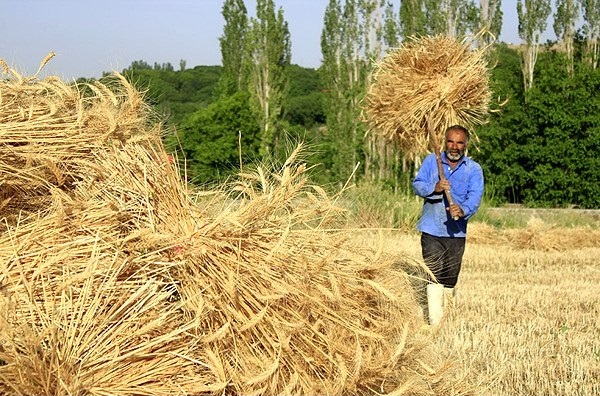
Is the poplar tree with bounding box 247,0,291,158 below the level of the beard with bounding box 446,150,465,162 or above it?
above

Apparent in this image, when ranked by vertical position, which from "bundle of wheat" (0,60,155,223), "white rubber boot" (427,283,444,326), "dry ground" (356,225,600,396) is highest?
"bundle of wheat" (0,60,155,223)

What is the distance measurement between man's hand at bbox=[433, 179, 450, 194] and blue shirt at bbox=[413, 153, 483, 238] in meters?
0.06

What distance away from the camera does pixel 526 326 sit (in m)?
6.47

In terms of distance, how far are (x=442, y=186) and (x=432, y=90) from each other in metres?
1.30

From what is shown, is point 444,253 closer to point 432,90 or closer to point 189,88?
point 432,90

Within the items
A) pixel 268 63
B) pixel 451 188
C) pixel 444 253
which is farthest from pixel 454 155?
pixel 268 63

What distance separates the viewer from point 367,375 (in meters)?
3.68

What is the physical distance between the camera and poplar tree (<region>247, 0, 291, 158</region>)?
3186cm

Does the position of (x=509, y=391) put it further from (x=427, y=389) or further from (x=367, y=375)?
(x=367, y=375)

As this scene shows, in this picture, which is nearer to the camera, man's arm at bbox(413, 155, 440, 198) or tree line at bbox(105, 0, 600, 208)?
man's arm at bbox(413, 155, 440, 198)

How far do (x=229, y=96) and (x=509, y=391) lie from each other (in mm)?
27497

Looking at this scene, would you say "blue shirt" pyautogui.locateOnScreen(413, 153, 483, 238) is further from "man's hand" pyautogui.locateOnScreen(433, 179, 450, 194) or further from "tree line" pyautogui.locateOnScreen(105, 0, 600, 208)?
"tree line" pyautogui.locateOnScreen(105, 0, 600, 208)

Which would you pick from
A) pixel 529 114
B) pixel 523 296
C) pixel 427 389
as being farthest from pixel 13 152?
pixel 529 114

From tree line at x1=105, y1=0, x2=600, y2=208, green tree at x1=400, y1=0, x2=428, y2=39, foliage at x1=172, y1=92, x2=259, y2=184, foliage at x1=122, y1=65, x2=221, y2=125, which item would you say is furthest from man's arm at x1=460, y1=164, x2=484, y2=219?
foliage at x1=172, y1=92, x2=259, y2=184
